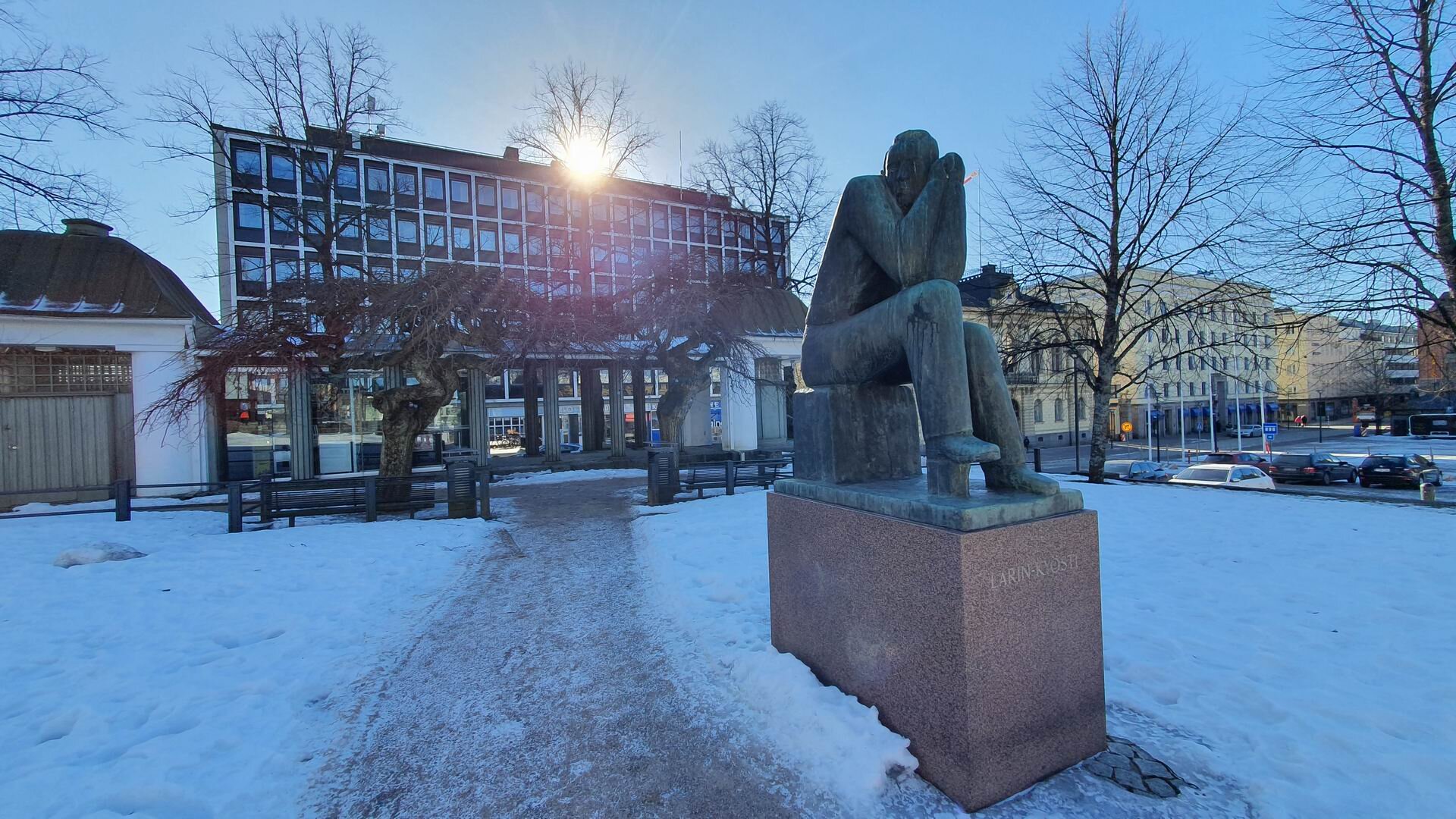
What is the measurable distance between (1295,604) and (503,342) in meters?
12.7

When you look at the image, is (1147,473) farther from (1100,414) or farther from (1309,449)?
(1309,449)

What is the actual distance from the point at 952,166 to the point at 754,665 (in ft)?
10.6

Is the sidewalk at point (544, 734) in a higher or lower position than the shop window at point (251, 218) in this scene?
lower

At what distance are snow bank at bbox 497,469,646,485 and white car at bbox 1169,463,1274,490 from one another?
1472 cm

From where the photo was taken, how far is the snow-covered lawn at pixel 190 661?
2760 mm

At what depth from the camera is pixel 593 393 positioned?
75.4 ft

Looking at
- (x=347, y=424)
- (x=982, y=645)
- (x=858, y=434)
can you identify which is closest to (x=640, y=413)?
(x=347, y=424)

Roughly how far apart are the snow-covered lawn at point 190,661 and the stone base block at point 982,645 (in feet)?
9.55

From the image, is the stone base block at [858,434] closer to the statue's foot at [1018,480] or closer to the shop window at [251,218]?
the statue's foot at [1018,480]

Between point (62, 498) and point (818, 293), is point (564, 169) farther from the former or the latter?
point (818, 293)

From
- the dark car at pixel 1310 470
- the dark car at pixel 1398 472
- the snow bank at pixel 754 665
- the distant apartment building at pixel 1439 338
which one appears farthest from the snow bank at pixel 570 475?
the dark car at pixel 1398 472

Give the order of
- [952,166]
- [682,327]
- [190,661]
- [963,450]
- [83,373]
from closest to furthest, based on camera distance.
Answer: [963,450] → [952,166] → [190,661] → [83,373] → [682,327]

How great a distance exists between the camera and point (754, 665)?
12.5ft

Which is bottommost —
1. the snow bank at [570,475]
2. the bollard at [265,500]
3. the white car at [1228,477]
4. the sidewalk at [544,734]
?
the white car at [1228,477]
